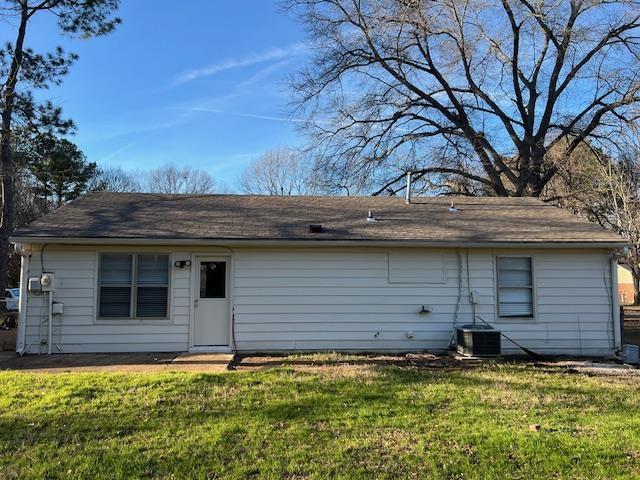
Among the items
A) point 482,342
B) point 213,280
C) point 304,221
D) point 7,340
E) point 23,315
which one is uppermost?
point 304,221

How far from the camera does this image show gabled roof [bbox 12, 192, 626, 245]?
10453mm

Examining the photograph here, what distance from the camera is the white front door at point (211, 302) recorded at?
10492 mm

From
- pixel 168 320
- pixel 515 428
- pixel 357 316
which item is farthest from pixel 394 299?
pixel 515 428

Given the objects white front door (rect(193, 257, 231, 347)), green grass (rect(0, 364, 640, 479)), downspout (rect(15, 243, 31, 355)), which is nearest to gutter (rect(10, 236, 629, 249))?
white front door (rect(193, 257, 231, 347))

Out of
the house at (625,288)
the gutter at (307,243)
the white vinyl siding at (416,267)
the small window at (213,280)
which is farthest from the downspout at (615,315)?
the house at (625,288)

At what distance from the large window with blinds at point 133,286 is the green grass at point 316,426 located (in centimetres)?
254

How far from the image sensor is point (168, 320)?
33.9 feet

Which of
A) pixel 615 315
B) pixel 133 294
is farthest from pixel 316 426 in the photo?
pixel 615 315

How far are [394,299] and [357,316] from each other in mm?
833

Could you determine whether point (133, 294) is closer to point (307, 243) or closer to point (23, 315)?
point (23, 315)

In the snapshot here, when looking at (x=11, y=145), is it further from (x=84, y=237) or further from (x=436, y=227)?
(x=436, y=227)

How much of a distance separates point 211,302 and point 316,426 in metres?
5.44

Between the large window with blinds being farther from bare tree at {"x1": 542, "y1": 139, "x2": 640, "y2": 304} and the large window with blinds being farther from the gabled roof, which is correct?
bare tree at {"x1": 542, "y1": 139, "x2": 640, "y2": 304}

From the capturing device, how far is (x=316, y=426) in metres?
5.61
